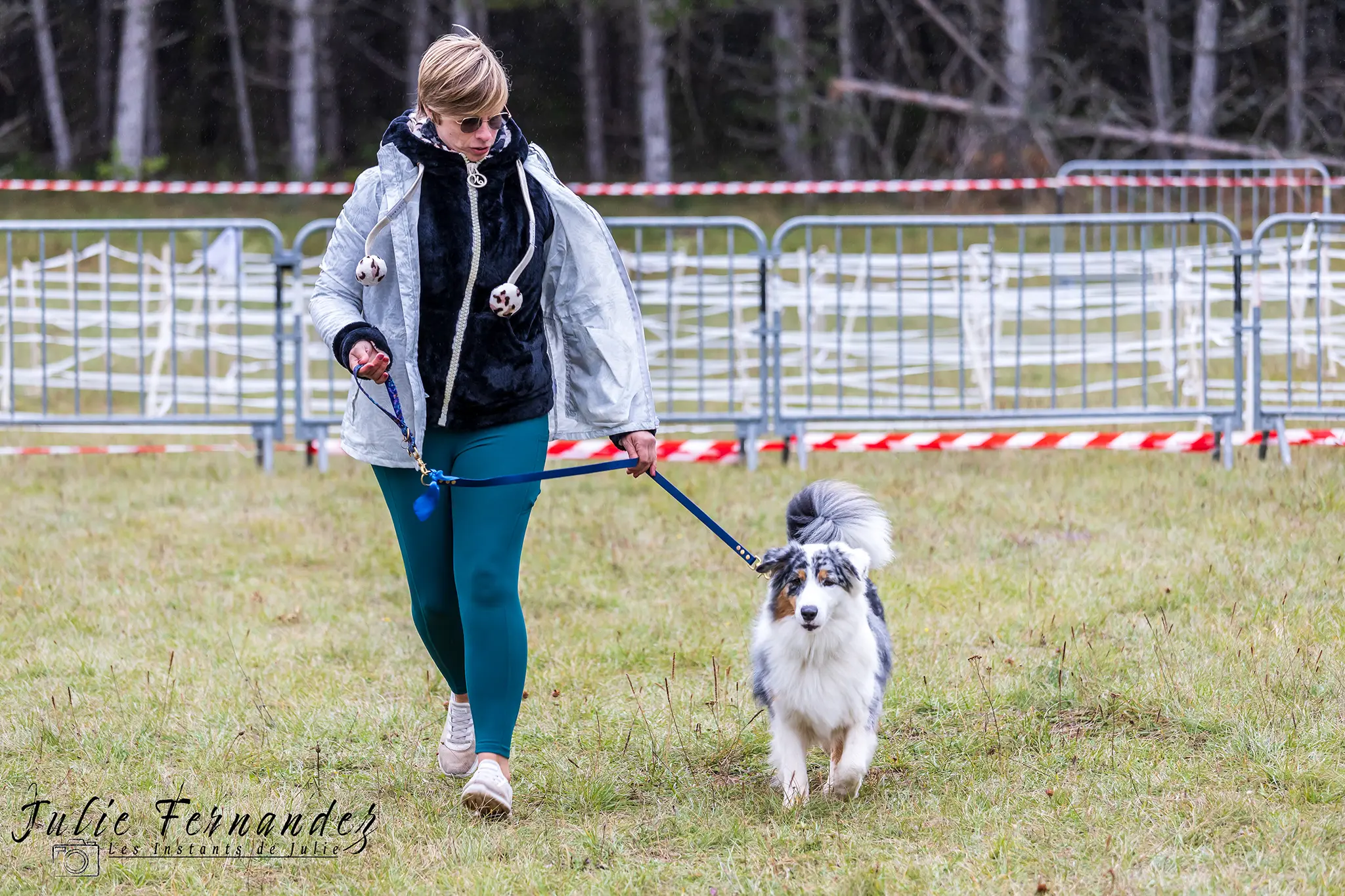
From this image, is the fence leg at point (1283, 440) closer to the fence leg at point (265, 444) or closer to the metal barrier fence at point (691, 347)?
the metal barrier fence at point (691, 347)

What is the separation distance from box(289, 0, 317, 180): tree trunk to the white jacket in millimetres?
26308

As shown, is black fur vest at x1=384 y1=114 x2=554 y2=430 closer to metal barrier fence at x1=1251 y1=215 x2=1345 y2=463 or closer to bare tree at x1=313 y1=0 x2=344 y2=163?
metal barrier fence at x1=1251 y1=215 x2=1345 y2=463

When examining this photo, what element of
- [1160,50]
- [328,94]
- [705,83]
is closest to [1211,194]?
[1160,50]

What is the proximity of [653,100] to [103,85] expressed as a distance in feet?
48.9

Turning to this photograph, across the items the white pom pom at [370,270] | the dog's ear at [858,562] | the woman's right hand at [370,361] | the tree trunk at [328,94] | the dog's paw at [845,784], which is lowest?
the dog's paw at [845,784]

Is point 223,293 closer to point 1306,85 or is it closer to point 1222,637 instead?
point 1222,637

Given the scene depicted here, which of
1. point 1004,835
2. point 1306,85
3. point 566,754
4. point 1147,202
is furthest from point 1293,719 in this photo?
point 1306,85

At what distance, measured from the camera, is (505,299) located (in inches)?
153

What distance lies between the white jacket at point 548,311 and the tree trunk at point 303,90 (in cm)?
2631

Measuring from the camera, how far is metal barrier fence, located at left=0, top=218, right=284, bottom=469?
32.0ft

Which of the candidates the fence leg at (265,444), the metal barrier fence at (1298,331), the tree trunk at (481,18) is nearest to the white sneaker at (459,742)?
the fence leg at (265,444)

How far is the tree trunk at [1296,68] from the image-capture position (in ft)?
84.7

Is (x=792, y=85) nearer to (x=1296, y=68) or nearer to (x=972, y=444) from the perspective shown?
(x=1296, y=68)

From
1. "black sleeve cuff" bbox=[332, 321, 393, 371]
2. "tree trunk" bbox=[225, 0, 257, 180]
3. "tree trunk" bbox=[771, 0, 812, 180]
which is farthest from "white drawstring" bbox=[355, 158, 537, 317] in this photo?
"tree trunk" bbox=[225, 0, 257, 180]
